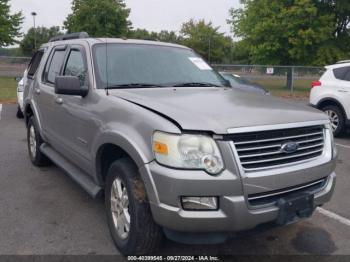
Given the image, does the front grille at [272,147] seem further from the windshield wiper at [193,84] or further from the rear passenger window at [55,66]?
the rear passenger window at [55,66]

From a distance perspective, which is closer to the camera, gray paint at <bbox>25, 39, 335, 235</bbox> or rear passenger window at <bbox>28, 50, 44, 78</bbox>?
gray paint at <bbox>25, 39, 335, 235</bbox>

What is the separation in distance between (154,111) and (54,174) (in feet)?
10.3

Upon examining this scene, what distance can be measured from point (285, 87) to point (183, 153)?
21.2 meters

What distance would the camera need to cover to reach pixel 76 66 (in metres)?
4.46

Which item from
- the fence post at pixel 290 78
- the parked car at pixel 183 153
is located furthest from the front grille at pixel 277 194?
the fence post at pixel 290 78

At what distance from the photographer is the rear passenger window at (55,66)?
4.99 metres

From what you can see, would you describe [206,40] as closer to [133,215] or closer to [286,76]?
[286,76]

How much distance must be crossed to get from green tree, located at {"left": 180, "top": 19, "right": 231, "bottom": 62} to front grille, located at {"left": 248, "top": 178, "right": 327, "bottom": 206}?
4688cm

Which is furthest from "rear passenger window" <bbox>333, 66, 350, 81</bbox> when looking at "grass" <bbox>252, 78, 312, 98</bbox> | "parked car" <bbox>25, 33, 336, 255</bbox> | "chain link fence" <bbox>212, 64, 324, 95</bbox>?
"chain link fence" <bbox>212, 64, 324, 95</bbox>

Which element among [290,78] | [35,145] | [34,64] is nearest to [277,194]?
[35,145]

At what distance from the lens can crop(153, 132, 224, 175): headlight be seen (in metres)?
2.76

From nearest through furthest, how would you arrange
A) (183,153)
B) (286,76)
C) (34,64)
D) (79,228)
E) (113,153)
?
(183,153) → (113,153) → (79,228) → (34,64) → (286,76)

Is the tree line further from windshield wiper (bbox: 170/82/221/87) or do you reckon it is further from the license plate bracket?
the license plate bracket

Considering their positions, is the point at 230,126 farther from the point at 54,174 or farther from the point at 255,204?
the point at 54,174
